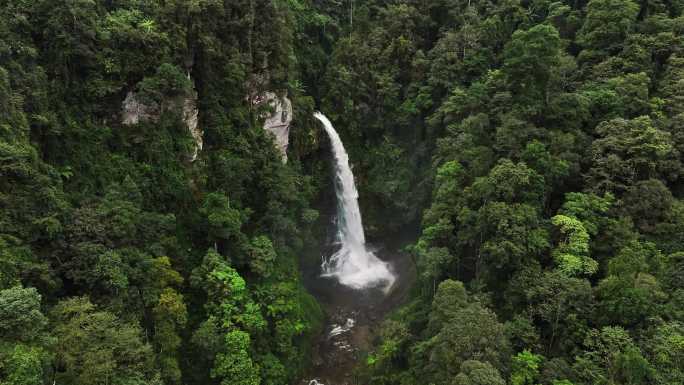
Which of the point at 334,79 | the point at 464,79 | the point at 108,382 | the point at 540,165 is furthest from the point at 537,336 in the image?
the point at 334,79

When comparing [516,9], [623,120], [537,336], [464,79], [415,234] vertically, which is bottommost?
[537,336]

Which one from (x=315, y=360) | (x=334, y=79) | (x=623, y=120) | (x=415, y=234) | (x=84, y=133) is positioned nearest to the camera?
(x=84, y=133)

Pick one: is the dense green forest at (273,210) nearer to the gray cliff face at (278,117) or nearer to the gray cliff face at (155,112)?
the gray cliff face at (155,112)

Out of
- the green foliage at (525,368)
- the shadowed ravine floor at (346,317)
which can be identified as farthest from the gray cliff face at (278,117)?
the green foliage at (525,368)

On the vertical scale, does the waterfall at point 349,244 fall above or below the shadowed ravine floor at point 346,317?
above

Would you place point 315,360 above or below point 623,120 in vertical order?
below

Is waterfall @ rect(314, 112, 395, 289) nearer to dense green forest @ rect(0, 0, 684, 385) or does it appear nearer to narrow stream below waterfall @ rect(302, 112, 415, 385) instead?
narrow stream below waterfall @ rect(302, 112, 415, 385)

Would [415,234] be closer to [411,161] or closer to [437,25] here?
[411,161]
